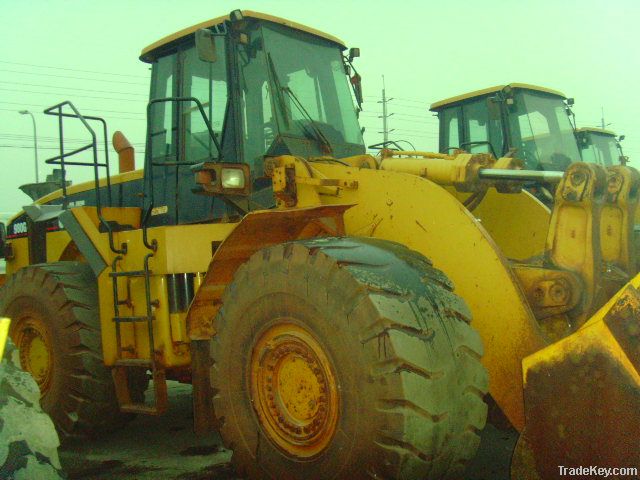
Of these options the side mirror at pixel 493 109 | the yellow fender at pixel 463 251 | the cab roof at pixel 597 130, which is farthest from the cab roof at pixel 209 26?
the cab roof at pixel 597 130

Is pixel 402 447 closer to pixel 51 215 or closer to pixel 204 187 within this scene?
pixel 204 187

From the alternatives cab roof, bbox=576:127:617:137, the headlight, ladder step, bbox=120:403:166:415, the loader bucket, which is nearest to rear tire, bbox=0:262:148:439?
ladder step, bbox=120:403:166:415

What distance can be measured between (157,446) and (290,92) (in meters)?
2.77

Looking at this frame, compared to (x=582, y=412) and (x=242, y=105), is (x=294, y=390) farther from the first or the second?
(x=242, y=105)

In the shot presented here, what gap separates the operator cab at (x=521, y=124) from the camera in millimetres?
9188

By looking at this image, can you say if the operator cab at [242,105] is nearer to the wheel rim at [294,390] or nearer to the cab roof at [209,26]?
the cab roof at [209,26]

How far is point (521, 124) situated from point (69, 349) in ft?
22.3

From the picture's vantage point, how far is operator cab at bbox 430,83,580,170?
9.19 meters

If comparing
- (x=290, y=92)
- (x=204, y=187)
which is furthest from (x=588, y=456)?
(x=290, y=92)

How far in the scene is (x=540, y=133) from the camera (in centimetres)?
944

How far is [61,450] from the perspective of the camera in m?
4.98

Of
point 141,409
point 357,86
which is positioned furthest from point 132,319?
point 357,86

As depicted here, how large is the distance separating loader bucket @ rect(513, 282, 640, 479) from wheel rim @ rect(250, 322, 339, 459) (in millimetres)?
835

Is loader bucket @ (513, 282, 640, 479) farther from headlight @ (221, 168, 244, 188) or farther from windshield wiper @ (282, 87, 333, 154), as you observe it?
windshield wiper @ (282, 87, 333, 154)
